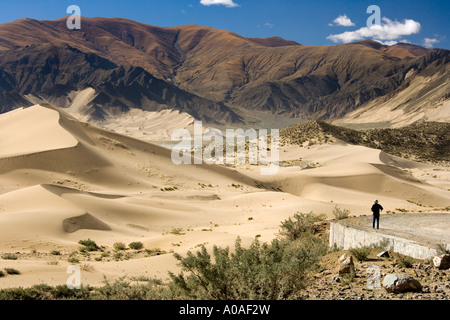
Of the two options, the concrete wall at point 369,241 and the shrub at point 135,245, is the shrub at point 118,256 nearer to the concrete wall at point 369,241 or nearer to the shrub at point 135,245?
the shrub at point 135,245

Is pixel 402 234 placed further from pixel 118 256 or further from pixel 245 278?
pixel 118 256

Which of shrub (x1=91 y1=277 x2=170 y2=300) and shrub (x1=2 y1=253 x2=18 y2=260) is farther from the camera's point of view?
shrub (x1=2 y1=253 x2=18 y2=260)

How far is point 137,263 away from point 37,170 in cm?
2115

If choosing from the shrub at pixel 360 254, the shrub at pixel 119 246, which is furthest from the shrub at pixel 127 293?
the shrub at pixel 119 246

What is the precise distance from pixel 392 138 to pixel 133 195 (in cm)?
5330

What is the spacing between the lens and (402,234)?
12.5 meters

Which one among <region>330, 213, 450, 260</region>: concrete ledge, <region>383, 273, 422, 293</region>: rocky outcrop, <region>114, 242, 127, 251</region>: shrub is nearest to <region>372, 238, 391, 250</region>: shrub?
<region>330, 213, 450, 260</region>: concrete ledge

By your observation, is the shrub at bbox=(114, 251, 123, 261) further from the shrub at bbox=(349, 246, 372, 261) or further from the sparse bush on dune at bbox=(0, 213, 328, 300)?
the shrub at bbox=(349, 246, 372, 261)

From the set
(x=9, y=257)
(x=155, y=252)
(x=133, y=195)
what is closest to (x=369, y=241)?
(x=155, y=252)

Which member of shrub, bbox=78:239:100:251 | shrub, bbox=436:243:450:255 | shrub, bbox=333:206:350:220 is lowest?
shrub, bbox=78:239:100:251

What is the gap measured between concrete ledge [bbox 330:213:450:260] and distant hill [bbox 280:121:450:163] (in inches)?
1958

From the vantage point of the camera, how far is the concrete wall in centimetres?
1025

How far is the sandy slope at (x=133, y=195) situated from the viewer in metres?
15.3

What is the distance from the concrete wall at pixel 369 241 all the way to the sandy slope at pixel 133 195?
3281 millimetres
